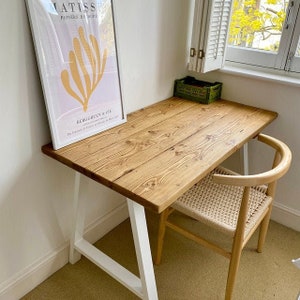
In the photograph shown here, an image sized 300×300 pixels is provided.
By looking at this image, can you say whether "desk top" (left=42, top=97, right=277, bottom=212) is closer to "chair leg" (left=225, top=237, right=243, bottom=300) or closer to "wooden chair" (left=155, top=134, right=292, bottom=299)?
"wooden chair" (left=155, top=134, right=292, bottom=299)

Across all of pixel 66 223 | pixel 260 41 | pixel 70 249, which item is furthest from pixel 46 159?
pixel 260 41

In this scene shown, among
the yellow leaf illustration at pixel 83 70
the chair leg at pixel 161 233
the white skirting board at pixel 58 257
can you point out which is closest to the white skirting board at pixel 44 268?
the white skirting board at pixel 58 257

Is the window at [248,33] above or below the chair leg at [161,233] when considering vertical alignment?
above

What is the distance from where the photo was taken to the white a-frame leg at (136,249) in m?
1.07

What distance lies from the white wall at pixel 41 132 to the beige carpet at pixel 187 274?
0.31 ft

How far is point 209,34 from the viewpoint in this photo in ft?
5.32

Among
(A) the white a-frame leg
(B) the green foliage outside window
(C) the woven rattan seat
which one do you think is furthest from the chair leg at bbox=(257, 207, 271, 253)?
(B) the green foliage outside window

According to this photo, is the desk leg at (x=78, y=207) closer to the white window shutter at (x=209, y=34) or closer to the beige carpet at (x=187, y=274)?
the beige carpet at (x=187, y=274)

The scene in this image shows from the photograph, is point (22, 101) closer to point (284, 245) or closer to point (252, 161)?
point (252, 161)

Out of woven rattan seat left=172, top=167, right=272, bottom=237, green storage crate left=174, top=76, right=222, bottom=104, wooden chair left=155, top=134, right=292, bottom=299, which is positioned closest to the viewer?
wooden chair left=155, top=134, right=292, bottom=299

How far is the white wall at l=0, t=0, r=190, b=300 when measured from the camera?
1055 mm

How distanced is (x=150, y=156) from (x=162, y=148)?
0.09m

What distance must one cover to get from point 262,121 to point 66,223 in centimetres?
109

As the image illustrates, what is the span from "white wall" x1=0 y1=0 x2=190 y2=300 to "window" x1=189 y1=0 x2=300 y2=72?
13 cm
